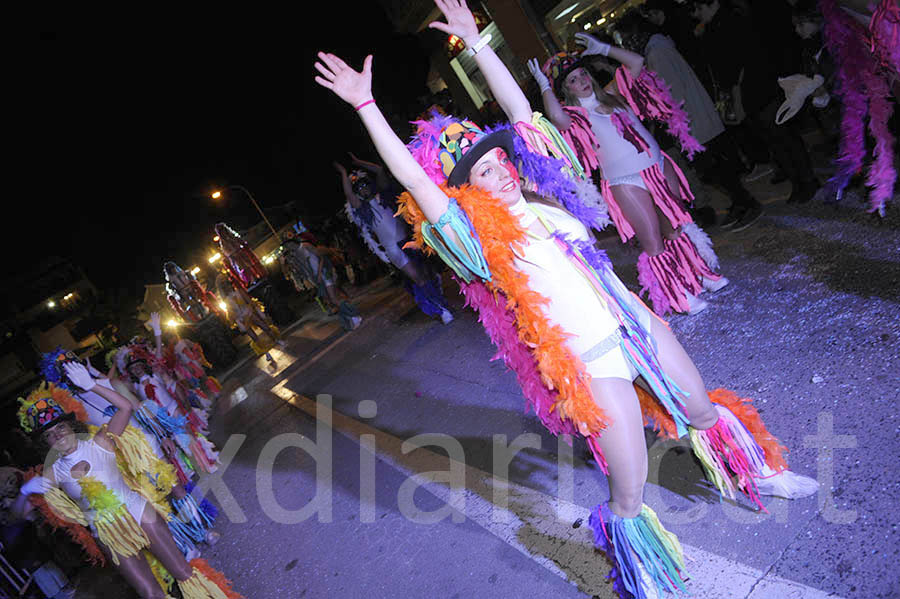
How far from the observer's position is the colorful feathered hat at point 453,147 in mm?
1939

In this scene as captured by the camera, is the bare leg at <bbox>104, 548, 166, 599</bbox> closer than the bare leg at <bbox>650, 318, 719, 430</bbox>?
No

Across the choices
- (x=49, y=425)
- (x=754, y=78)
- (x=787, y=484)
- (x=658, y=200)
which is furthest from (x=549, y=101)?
(x=49, y=425)

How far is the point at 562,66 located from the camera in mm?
3650

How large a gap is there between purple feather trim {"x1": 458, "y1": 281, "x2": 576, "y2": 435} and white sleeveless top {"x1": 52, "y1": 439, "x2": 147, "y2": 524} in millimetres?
2799

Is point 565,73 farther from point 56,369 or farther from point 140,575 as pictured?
point 56,369

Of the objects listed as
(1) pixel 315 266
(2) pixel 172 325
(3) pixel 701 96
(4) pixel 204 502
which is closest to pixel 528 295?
(3) pixel 701 96

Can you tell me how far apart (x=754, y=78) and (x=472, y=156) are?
183 inches

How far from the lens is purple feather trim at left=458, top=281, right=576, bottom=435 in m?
2.05

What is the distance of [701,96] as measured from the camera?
466 cm

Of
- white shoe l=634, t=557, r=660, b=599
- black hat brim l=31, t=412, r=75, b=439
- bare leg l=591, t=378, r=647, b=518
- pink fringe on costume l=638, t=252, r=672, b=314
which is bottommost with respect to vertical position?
white shoe l=634, t=557, r=660, b=599

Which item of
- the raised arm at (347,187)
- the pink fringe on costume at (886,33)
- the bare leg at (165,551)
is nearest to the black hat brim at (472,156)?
the pink fringe on costume at (886,33)

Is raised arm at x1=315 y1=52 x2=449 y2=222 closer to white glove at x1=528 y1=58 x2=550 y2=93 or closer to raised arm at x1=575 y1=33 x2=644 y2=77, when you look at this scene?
white glove at x1=528 y1=58 x2=550 y2=93

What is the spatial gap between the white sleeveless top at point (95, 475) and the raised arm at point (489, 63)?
336 centimetres

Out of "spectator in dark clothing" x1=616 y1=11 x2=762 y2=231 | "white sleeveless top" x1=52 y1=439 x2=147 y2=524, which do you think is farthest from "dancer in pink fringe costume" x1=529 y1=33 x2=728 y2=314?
"white sleeveless top" x1=52 y1=439 x2=147 y2=524
